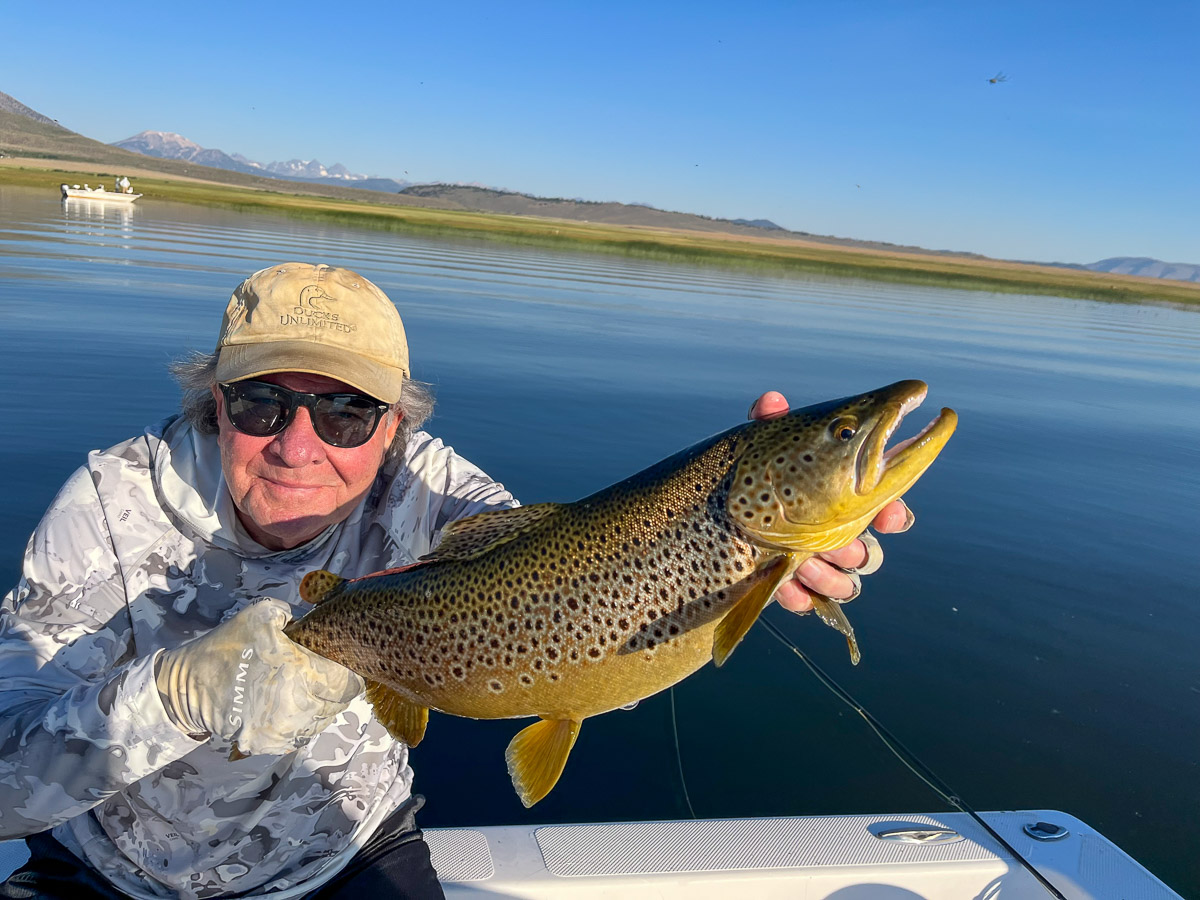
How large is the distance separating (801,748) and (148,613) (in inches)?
176

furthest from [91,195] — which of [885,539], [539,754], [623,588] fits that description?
[623,588]

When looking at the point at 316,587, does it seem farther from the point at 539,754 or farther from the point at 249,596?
the point at 539,754

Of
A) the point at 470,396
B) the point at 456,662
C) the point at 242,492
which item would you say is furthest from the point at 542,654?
the point at 470,396

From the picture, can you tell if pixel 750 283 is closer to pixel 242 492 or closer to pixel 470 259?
pixel 470 259

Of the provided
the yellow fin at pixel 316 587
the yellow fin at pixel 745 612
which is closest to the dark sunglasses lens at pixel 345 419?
the yellow fin at pixel 316 587

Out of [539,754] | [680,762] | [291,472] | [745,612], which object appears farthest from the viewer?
[680,762]

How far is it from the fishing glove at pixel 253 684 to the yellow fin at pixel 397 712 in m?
0.09

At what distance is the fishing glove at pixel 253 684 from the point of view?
255 cm

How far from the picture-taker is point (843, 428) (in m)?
2.70

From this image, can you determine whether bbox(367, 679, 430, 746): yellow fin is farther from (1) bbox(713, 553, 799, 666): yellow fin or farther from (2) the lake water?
(2) the lake water

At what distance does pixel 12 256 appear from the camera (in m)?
22.6

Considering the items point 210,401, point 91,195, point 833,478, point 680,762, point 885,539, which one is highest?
point 91,195

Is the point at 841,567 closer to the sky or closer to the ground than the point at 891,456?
closer to the ground

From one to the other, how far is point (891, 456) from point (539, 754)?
5.23 ft
